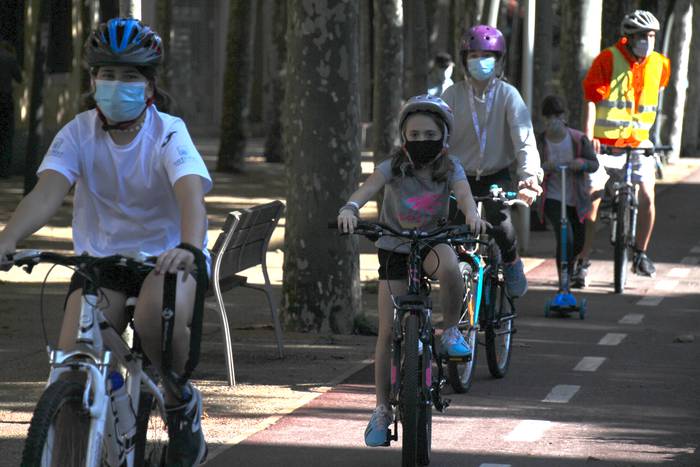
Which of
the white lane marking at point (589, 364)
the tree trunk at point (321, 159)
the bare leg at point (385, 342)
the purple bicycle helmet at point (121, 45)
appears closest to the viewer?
the purple bicycle helmet at point (121, 45)

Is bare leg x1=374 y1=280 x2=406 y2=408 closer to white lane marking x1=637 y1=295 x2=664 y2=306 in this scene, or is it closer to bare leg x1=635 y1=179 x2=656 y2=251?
white lane marking x1=637 y1=295 x2=664 y2=306

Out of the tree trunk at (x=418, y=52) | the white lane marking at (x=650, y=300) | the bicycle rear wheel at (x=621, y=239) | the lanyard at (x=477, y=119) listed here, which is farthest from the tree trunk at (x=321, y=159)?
the tree trunk at (x=418, y=52)

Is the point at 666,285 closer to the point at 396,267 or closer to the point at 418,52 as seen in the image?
the point at 396,267

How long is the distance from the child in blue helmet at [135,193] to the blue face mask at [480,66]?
4328 mm

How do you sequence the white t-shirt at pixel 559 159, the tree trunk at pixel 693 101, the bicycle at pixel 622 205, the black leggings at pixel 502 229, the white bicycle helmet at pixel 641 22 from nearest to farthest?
1. the black leggings at pixel 502 229
2. the white t-shirt at pixel 559 159
3. the white bicycle helmet at pixel 641 22
4. the bicycle at pixel 622 205
5. the tree trunk at pixel 693 101

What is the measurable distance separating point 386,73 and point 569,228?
576cm

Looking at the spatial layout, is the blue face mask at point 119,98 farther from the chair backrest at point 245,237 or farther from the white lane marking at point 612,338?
the white lane marking at point 612,338

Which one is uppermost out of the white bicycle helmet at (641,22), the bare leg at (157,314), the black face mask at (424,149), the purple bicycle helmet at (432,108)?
the white bicycle helmet at (641,22)

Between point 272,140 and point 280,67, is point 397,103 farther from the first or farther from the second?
point 272,140

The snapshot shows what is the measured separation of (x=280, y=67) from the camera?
89.9 feet

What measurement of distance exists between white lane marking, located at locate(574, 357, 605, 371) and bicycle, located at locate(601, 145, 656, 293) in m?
3.55

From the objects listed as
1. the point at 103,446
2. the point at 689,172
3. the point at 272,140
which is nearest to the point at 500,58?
the point at 103,446

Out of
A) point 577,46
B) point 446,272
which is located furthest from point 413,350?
point 577,46

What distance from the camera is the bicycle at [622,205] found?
13727 millimetres
